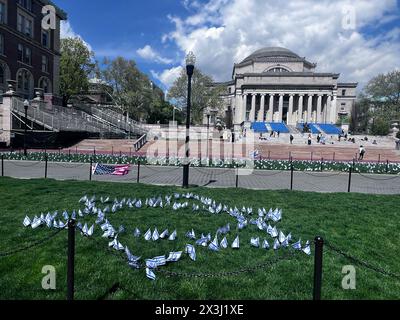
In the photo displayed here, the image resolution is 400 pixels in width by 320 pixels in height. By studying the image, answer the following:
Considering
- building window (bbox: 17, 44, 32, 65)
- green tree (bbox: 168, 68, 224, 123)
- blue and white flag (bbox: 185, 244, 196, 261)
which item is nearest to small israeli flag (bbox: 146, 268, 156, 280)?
blue and white flag (bbox: 185, 244, 196, 261)

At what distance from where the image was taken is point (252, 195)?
1099 centimetres

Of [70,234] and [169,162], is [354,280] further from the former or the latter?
[169,162]

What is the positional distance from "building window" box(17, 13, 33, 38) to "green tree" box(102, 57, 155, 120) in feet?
76.5

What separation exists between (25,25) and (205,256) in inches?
1983

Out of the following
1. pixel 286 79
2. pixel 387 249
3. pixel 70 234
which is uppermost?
pixel 286 79

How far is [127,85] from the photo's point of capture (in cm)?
6962

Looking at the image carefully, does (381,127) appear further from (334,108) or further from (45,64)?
(45,64)

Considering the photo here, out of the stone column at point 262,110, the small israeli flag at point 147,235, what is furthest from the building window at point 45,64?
Result: the stone column at point 262,110

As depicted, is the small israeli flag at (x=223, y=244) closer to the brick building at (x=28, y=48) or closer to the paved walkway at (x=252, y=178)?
the paved walkway at (x=252, y=178)

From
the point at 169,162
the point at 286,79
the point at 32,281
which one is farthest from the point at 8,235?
the point at 286,79

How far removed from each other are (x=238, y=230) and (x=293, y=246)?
1.44 meters

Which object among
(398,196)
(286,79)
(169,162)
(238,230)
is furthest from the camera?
(286,79)

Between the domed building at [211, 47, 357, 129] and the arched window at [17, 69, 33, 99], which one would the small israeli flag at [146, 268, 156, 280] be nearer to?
the arched window at [17, 69, 33, 99]

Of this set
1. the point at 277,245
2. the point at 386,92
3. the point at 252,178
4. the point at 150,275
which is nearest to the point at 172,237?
the point at 150,275
